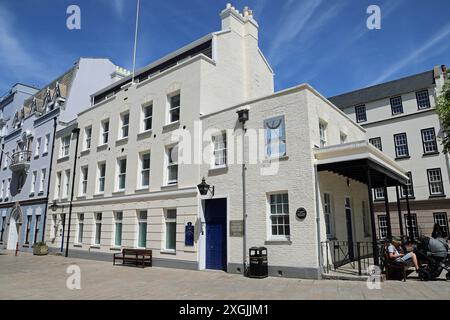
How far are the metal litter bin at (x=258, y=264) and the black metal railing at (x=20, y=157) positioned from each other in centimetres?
2713

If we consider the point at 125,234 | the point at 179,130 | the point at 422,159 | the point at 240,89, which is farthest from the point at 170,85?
the point at 422,159

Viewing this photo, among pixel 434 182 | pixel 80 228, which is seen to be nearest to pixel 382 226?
pixel 434 182

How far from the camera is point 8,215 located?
3262 centimetres

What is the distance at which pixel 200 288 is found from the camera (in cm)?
1065

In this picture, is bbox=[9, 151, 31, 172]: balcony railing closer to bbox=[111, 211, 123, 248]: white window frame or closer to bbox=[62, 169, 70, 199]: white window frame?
bbox=[62, 169, 70, 199]: white window frame

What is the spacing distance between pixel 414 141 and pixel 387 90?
6328mm

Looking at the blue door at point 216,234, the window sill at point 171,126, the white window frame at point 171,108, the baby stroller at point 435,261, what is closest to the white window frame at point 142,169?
the window sill at point 171,126

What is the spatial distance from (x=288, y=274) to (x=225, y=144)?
21.1 ft

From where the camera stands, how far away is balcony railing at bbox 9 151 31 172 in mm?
30934

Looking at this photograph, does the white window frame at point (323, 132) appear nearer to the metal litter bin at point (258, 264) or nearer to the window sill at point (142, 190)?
the metal litter bin at point (258, 264)

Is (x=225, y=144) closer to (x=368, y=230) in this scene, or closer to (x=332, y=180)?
(x=332, y=180)

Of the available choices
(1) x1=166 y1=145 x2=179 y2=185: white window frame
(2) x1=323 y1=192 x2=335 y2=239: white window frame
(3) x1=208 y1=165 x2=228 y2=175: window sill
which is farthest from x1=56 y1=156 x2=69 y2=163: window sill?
(2) x1=323 y1=192 x2=335 y2=239: white window frame
